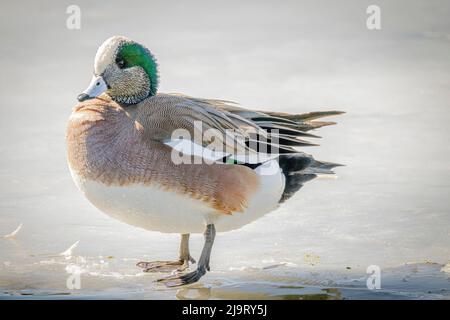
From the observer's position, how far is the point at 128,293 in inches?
158

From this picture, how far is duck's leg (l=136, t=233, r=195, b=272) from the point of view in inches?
177

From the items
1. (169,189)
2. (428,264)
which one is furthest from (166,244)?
(428,264)

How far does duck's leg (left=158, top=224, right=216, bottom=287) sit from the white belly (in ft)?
0.16

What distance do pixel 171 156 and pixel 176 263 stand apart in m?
0.95

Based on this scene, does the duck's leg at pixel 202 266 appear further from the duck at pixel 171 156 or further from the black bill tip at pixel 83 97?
the black bill tip at pixel 83 97

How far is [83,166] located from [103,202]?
0.22m

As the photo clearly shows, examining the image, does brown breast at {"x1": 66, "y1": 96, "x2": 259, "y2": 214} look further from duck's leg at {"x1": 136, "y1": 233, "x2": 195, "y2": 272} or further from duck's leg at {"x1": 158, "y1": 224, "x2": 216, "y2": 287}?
duck's leg at {"x1": 136, "y1": 233, "x2": 195, "y2": 272}

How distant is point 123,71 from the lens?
4.19 meters

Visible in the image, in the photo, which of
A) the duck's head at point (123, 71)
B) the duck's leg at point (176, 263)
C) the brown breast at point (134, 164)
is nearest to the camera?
the brown breast at point (134, 164)

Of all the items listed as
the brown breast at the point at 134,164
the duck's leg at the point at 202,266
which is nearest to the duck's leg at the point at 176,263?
the duck's leg at the point at 202,266

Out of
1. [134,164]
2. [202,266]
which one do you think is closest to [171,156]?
[134,164]

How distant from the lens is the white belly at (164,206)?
153 inches

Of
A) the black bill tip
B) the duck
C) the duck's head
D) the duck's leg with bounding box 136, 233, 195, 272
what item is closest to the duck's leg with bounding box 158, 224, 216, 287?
the duck

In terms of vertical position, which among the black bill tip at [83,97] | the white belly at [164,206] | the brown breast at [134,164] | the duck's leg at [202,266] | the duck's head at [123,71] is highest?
the duck's head at [123,71]
